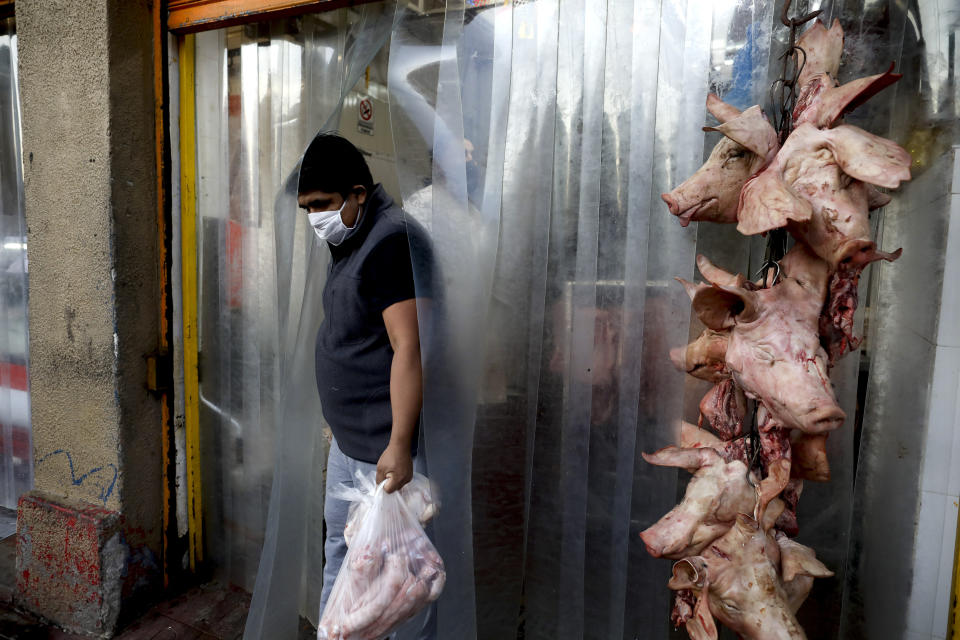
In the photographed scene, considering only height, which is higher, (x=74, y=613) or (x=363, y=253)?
(x=363, y=253)

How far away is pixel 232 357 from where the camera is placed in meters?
2.79

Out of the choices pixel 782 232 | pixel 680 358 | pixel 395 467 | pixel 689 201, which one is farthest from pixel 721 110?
pixel 395 467

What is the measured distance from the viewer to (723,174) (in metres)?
1.35

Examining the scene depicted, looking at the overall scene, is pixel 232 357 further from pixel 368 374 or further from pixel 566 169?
pixel 566 169

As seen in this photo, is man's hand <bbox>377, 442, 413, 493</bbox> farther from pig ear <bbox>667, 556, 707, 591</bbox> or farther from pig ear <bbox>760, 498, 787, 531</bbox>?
pig ear <bbox>760, 498, 787, 531</bbox>

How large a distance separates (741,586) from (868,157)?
3.00ft

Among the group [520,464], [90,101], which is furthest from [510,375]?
[90,101]

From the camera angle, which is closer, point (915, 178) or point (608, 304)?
point (915, 178)

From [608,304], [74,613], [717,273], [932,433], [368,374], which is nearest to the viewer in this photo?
[717,273]

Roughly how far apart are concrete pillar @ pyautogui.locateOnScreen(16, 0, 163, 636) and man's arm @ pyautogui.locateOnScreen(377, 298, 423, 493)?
1.54 meters

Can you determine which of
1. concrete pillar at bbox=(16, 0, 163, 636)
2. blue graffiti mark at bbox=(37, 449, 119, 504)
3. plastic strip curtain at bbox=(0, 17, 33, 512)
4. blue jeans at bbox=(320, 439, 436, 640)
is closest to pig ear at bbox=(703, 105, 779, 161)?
blue jeans at bbox=(320, 439, 436, 640)

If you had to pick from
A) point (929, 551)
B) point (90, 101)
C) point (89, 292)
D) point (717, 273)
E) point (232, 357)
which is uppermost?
point (90, 101)

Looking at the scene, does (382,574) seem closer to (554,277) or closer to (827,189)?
(554,277)

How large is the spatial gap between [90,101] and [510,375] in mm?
2226
